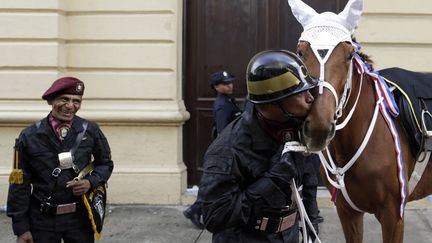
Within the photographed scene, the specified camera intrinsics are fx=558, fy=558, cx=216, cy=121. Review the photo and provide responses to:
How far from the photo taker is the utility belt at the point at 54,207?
11.7ft

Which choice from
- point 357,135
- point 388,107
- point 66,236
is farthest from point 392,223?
point 66,236

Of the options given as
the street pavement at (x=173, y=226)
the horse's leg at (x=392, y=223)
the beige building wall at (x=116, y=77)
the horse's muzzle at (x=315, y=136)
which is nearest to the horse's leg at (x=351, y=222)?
the horse's leg at (x=392, y=223)

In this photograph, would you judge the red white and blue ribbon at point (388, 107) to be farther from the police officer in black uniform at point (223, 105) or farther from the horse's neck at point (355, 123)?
the police officer in black uniform at point (223, 105)

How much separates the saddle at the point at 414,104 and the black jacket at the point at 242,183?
182 centimetres

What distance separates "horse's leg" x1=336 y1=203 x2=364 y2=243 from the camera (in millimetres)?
3930

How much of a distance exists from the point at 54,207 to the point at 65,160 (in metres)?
0.31

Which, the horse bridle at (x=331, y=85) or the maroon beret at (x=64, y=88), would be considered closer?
the horse bridle at (x=331, y=85)

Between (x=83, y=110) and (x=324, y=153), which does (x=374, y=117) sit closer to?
(x=324, y=153)

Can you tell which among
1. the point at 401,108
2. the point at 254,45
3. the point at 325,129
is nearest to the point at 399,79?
the point at 401,108

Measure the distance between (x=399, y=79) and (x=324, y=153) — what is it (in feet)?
2.77

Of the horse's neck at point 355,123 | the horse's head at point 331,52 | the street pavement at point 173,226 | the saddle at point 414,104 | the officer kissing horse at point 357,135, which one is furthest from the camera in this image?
the street pavement at point 173,226

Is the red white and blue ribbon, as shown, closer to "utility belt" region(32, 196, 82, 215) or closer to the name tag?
the name tag

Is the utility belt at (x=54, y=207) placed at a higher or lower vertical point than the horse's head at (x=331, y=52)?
lower

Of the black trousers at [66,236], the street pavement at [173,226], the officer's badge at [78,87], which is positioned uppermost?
the officer's badge at [78,87]
